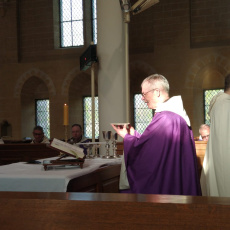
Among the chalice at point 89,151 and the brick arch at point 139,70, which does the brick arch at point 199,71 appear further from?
the chalice at point 89,151

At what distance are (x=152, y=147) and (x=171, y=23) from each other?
33.1 ft

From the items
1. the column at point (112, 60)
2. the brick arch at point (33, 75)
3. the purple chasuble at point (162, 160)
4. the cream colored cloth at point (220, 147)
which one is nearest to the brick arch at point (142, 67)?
the brick arch at point (33, 75)

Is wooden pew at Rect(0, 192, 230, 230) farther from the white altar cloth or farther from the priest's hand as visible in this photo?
the priest's hand

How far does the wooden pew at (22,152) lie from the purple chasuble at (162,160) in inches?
187

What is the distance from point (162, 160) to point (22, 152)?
5216 mm

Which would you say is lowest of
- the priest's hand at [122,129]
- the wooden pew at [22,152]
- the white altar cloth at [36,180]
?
the wooden pew at [22,152]

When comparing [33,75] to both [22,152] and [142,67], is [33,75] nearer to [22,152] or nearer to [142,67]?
[142,67]

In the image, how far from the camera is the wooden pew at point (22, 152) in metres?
7.83

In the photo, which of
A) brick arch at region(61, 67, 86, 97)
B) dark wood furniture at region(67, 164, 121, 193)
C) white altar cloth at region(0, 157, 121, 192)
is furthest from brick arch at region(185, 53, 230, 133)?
white altar cloth at region(0, 157, 121, 192)

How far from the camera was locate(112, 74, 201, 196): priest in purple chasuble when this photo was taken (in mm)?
3152

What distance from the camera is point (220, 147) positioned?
3.24m

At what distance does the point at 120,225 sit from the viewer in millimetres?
Answer: 1296

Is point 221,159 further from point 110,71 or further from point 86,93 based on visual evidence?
point 86,93

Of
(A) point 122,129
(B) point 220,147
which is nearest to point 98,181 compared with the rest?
(A) point 122,129
